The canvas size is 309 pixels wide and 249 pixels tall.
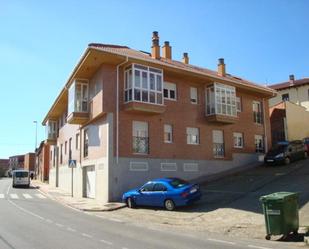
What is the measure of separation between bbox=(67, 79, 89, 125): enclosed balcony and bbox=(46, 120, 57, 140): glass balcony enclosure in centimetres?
1754

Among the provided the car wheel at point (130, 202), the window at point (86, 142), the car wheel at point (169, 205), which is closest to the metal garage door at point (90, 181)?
the window at point (86, 142)

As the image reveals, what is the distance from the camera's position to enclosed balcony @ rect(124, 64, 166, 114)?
24.7m

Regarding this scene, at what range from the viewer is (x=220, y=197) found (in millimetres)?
20797

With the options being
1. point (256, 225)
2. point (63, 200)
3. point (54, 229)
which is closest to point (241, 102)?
point (63, 200)

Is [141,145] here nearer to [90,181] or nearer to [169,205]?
[90,181]

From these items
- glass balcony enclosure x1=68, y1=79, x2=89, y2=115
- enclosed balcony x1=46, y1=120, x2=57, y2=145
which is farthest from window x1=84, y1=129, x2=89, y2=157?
enclosed balcony x1=46, y1=120, x2=57, y2=145

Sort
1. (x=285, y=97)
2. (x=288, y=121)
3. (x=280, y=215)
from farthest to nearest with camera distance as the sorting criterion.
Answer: (x=285, y=97)
(x=288, y=121)
(x=280, y=215)

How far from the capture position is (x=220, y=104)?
29609 mm

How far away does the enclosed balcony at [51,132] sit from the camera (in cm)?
4581

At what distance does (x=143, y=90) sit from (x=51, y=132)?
2421cm

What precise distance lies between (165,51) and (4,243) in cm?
2408

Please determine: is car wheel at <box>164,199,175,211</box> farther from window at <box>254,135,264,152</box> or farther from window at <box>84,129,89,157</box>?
window at <box>254,135,264,152</box>

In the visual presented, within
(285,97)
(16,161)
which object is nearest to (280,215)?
(285,97)

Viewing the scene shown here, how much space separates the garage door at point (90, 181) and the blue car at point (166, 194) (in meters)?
6.88
